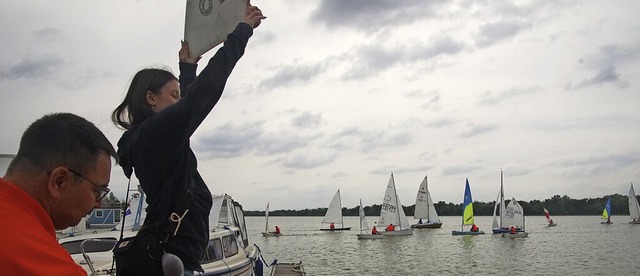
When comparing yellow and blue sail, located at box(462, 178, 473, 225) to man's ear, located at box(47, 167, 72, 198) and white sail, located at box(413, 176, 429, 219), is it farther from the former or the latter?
man's ear, located at box(47, 167, 72, 198)

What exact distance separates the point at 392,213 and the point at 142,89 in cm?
6649

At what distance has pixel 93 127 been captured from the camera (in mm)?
1822

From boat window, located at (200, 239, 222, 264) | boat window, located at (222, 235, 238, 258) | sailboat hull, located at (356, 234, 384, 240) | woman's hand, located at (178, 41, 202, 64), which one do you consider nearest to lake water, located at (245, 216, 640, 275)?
sailboat hull, located at (356, 234, 384, 240)

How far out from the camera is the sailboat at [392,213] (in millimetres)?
66812

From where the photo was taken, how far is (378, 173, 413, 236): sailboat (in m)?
66.8

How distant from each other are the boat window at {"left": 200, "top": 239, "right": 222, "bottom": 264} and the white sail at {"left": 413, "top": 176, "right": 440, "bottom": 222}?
226ft

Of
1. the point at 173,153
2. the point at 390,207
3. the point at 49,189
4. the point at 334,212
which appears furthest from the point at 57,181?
the point at 334,212

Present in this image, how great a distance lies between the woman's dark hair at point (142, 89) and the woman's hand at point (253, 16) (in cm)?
54

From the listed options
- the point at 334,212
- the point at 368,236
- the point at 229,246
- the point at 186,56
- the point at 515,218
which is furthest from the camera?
the point at 334,212

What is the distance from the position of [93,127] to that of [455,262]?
4226 centimetres

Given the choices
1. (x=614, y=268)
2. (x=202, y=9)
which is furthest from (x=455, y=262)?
(x=202, y=9)

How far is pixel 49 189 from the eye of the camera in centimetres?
168

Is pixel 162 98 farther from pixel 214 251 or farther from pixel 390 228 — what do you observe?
pixel 390 228

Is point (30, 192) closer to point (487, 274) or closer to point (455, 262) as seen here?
point (487, 274)
